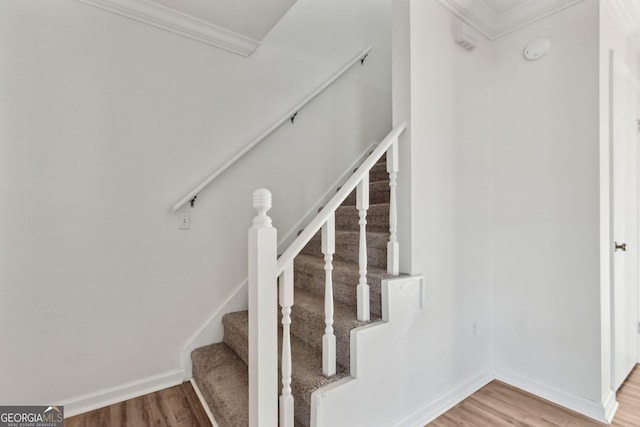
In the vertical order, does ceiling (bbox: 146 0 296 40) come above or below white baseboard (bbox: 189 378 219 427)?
above

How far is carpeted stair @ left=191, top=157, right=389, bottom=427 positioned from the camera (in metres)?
1.35

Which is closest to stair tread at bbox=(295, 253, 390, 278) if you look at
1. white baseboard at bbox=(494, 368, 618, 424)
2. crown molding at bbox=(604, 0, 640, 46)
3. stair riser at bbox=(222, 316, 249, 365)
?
stair riser at bbox=(222, 316, 249, 365)

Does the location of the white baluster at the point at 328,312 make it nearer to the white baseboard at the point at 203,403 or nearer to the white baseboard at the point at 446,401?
the white baseboard at the point at 446,401

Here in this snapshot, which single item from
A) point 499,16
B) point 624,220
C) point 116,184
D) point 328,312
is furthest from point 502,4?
point 116,184

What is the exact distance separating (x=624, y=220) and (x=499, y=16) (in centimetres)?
152

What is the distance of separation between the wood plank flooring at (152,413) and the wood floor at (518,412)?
1.23 metres

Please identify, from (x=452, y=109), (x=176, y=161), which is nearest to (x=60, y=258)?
(x=176, y=161)

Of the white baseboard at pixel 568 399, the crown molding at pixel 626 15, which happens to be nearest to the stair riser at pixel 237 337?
the white baseboard at pixel 568 399

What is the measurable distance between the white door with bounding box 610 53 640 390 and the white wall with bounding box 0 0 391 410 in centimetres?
205

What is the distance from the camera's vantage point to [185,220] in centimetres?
196

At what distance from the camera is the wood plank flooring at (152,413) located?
60.6 inches

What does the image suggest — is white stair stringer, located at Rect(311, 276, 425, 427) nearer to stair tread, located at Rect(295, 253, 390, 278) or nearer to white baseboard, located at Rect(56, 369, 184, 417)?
stair tread, located at Rect(295, 253, 390, 278)

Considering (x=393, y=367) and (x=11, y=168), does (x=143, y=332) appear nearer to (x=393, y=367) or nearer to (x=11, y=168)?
(x=11, y=168)

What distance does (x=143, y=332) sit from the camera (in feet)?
5.98
